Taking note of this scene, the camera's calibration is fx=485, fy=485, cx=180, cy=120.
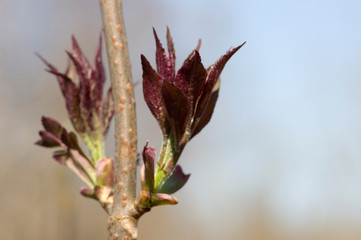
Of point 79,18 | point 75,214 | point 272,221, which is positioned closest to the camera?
point 75,214

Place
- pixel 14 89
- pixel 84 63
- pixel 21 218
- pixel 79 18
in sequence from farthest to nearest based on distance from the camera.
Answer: pixel 79 18 → pixel 14 89 → pixel 21 218 → pixel 84 63

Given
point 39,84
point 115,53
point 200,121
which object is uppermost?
point 39,84

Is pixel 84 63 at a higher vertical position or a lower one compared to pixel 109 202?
higher

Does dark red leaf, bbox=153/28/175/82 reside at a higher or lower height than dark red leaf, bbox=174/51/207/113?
higher

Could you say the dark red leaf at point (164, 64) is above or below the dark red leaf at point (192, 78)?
above

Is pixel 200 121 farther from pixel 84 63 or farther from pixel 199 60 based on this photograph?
pixel 84 63

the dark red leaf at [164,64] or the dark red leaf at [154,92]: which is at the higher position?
the dark red leaf at [164,64]

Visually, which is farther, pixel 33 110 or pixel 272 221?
pixel 272 221

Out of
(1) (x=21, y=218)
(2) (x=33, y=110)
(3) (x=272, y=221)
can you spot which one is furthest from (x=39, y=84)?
(3) (x=272, y=221)
